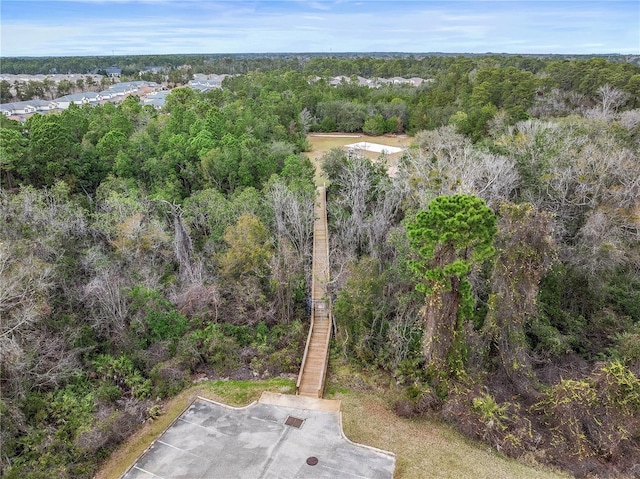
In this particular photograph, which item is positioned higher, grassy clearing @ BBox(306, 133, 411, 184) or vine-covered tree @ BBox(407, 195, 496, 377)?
grassy clearing @ BBox(306, 133, 411, 184)

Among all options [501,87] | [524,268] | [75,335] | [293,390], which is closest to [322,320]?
[293,390]

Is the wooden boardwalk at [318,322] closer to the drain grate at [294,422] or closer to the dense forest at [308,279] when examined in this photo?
the dense forest at [308,279]

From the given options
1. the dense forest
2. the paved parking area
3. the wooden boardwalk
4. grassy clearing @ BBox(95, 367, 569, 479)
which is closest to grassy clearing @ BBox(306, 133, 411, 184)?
the dense forest

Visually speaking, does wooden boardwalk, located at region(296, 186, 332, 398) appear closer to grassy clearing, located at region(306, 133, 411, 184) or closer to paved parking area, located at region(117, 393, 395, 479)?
paved parking area, located at region(117, 393, 395, 479)

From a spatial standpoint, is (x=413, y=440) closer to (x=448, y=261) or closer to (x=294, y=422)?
(x=294, y=422)

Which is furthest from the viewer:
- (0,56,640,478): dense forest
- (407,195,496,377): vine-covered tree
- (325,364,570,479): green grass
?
(0,56,640,478): dense forest

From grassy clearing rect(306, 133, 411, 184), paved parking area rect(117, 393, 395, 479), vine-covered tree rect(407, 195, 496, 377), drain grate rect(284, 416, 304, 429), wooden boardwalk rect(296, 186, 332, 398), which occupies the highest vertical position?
grassy clearing rect(306, 133, 411, 184)
